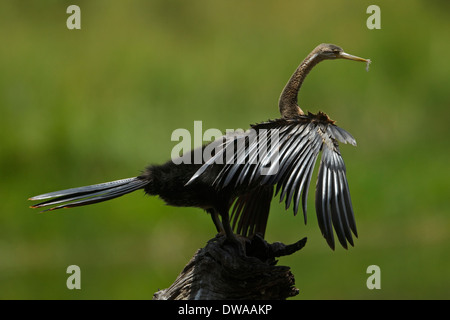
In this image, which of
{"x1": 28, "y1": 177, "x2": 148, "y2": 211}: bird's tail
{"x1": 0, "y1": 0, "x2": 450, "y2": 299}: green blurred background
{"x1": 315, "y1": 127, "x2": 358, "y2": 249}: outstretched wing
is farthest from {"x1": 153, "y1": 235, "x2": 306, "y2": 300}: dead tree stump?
{"x1": 0, "y1": 0, "x2": 450, "y2": 299}: green blurred background

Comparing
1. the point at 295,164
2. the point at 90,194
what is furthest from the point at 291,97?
the point at 90,194

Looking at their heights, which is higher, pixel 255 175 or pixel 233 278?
pixel 255 175

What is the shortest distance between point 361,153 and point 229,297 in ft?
22.9

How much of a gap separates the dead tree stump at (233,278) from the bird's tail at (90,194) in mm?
624

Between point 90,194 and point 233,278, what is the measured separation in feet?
3.32

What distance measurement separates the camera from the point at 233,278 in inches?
195

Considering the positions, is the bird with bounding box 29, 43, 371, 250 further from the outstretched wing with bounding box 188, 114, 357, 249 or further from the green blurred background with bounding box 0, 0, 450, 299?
the green blurred background with bounding box 0, 0, 450, 299

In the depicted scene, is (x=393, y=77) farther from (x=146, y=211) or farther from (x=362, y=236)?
(x=146, y=211)

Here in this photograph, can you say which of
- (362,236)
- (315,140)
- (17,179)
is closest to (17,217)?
(17,179)

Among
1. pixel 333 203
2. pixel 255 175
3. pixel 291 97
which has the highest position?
pixel 291 97

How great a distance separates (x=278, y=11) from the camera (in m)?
12.8

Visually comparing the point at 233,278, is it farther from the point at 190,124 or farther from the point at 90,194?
the point at 190,124

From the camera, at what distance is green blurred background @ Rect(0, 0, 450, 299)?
10.4 m

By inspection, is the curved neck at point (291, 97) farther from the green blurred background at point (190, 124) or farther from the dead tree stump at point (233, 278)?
the green blurred background at point (190, 124)
